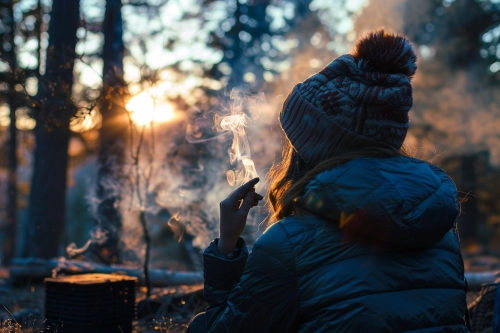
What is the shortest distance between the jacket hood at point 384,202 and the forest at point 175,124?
0.91 m

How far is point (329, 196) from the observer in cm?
183

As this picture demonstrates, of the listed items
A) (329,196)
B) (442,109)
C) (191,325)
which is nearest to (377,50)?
(329,196)

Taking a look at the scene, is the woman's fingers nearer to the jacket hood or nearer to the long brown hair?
the long brown hair

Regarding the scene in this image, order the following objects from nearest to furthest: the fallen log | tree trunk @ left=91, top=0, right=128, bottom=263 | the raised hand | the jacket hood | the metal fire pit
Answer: the jacket hood → the raised hand → the metal fire pit → the fallen log → tree trunk @ left=91, top=0, right=128, bottom=263

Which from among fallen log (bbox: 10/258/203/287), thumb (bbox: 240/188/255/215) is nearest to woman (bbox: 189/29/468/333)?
thumb (bbox: 240/188/255/215)

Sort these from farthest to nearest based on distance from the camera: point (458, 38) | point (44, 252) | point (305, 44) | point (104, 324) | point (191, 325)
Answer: point (305, 44)
point (458, 38)
point (44, 252)
point (104, 324)
point (191, 325)

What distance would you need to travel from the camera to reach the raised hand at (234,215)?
7.31 feet

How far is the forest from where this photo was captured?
603cm

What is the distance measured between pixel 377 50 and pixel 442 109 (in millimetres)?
20416

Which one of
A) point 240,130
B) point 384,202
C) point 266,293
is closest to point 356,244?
point 384,202

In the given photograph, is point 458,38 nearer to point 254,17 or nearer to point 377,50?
point 254,17

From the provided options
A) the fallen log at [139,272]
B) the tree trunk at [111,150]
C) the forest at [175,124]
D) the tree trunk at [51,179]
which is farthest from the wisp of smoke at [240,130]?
the tree trunk at [51,179]

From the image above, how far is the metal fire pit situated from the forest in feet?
1.16

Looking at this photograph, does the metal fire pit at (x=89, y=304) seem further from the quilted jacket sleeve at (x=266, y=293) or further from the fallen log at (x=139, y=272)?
the fallen log at (x=139, y=272)
